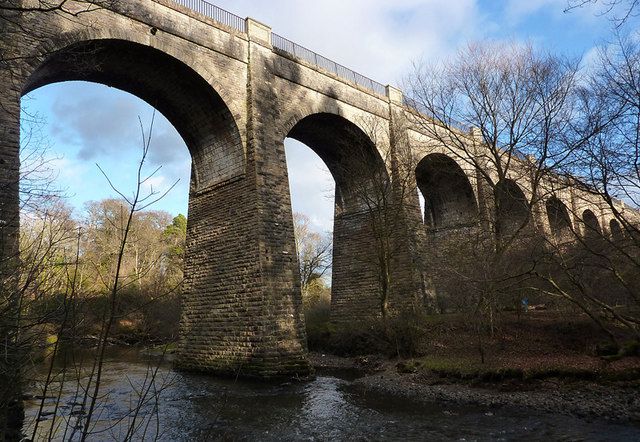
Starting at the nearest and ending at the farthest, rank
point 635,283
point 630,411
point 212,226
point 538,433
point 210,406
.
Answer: point 538,433 < point 630,411 < point 210,406 < point 635,283 < point 212,226

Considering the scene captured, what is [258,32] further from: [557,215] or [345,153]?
[557,215]

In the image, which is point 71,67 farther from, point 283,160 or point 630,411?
point 630,411

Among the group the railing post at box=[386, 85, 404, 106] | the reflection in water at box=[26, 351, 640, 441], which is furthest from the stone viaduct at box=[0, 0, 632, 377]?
the railing post at box=[386, 85, 404, 106]

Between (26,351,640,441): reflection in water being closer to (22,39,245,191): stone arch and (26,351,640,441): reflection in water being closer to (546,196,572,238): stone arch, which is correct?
(546,196,572,238): stone arch

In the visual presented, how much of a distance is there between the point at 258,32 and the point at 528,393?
12.2 m

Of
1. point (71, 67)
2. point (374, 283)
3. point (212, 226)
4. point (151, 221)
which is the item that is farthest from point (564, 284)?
point (151, 221)

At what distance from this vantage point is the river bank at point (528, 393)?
7664mm

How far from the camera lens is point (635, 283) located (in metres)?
11.7

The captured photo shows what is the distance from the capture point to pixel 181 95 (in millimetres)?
13234

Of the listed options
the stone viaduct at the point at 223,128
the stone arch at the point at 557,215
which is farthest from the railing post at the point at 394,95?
the stone arch at the point at 557,215

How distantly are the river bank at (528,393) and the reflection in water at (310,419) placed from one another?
39 cm

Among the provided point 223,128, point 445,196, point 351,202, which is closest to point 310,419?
point 223,128

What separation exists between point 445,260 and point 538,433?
390 inches

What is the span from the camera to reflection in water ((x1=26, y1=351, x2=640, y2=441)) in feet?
22.7
